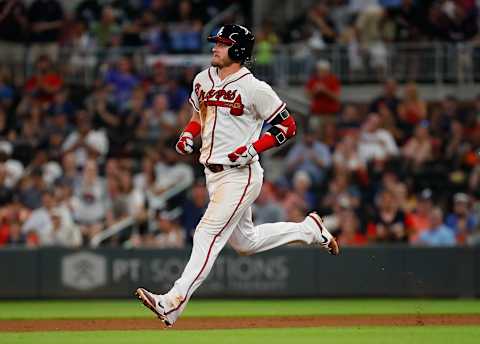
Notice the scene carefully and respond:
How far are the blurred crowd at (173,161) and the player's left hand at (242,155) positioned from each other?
609cm

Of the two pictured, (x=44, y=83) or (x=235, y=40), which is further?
(x=44, y=83)

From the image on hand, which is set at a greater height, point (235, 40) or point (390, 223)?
point (235, 40)

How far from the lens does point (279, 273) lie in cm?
1517

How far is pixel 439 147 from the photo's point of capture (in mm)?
17328

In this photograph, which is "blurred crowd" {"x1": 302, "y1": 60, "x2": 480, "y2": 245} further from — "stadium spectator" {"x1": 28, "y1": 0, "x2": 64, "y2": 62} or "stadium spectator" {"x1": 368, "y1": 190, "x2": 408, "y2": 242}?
"stadium spectator" {"x1": 28, "y1": 0, "x2": 64, "y2": 62}

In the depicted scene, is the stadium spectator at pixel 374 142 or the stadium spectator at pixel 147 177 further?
the stadium spectator at pixel 374 142

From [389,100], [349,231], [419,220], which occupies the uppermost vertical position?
[389,100]

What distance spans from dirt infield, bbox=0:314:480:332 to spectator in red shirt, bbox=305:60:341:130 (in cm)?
653

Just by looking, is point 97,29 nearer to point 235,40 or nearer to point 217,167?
point 235,40

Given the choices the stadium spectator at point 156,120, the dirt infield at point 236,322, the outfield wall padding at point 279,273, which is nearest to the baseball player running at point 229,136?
the dirt infield at point 236,322

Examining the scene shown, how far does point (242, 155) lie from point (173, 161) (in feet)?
25.0

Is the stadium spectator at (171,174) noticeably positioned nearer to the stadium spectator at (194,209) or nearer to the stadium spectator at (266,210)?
the stadium spectator at (194,209)

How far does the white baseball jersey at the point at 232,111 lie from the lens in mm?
9602

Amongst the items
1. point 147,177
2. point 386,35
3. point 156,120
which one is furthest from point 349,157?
point 386,35
